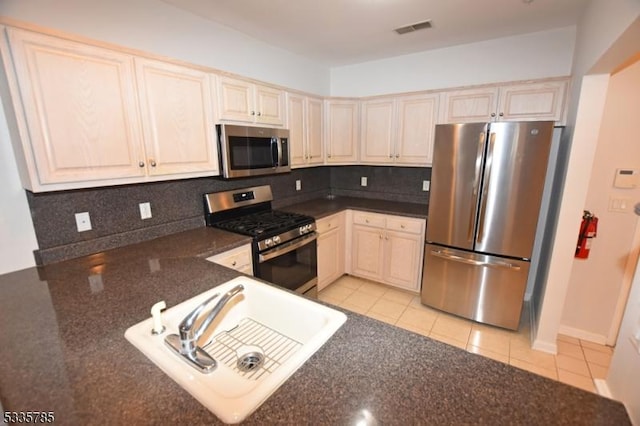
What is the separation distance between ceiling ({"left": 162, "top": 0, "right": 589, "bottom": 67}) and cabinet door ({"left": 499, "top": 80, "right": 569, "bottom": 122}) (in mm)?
482

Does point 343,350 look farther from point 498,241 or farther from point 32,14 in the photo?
point 32,14

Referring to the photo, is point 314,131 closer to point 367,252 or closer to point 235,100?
point 235,100

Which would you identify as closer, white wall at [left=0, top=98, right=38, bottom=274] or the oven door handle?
white wall at [left=0, top=98, right=38, bottom=274]

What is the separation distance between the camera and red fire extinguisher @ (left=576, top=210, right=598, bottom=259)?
204cm

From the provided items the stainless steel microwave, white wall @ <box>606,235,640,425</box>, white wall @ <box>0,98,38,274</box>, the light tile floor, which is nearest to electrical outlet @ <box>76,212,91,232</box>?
white wall @ <box>0,98,38,274</box>

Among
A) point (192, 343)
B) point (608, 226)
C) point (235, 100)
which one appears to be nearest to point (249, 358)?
point (192, 343)

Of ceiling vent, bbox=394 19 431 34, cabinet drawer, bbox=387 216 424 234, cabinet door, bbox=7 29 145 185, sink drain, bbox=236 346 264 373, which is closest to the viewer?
sink drain, bbox=236 346 264 373

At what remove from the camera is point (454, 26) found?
2.31 meters

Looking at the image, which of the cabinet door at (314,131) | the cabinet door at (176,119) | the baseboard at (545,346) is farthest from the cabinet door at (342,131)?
the baseboard at (545,346)

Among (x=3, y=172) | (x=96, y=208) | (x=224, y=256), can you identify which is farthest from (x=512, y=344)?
(x=3, y=172)

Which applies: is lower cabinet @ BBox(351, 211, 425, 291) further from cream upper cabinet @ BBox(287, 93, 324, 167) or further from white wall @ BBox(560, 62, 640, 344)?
white wall @ BBox(560, 62, 640, 344)

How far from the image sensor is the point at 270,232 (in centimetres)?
217

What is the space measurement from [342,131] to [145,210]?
7.06 feet

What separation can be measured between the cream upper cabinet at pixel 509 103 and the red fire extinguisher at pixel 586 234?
88 cm
